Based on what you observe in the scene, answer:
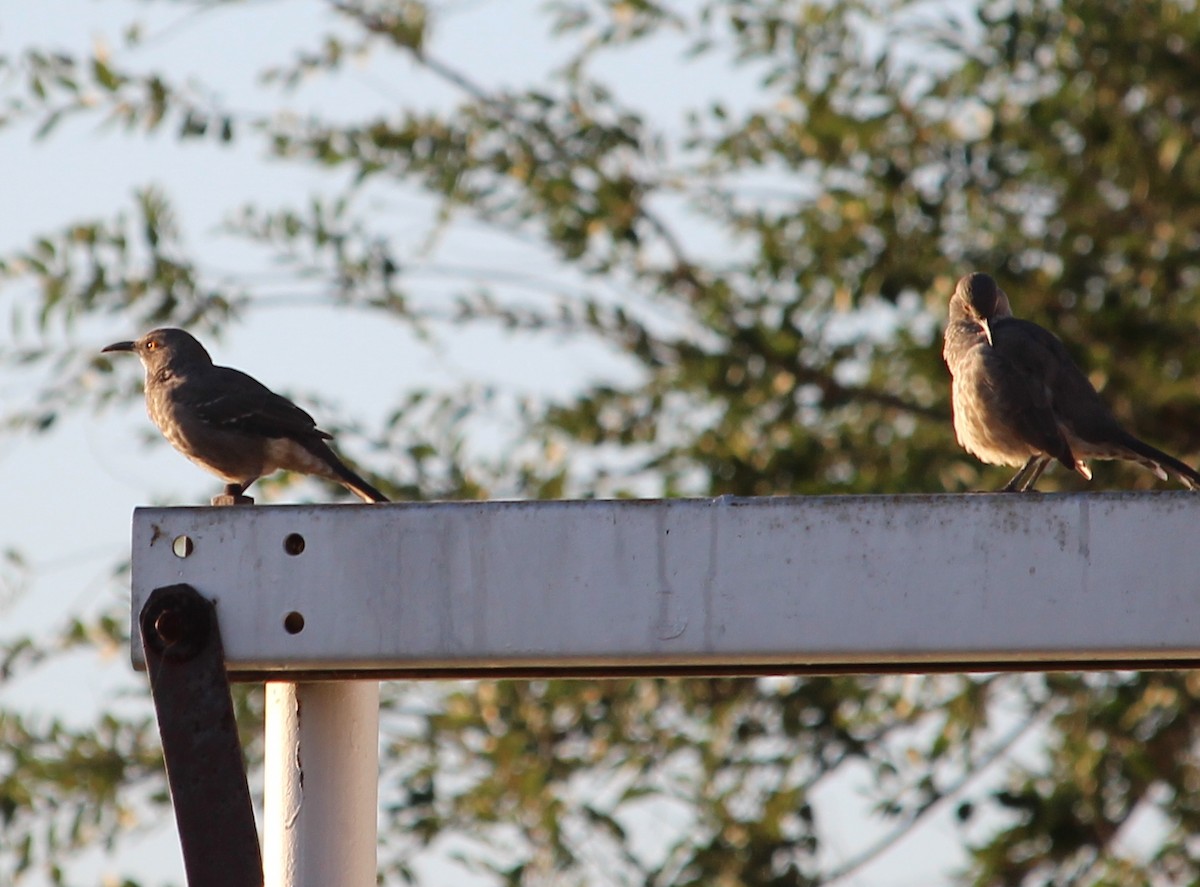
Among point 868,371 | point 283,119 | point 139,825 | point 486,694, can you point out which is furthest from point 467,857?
point 283,119

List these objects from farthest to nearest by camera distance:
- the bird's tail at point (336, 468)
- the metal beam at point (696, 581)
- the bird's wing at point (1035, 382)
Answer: the bird's tail at point (336, 468)
the bird's wing at point (1035, 382)
the metal beam at point (696, 581)

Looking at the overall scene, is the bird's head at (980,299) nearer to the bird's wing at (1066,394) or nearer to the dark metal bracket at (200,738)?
the bird's wing at (1066,394)

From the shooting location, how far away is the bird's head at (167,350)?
5.88 meters

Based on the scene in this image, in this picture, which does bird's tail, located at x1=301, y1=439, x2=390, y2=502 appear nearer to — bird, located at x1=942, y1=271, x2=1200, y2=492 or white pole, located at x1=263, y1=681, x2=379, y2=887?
bird, located at x1=942, y1=271, x2=1200, y2=492

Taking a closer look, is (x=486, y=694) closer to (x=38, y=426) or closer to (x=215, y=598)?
(x=38, y=426)

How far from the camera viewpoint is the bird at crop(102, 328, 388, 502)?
5398 millimetres

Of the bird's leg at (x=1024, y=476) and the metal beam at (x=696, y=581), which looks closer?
the metal beam at (x=696, y=581)

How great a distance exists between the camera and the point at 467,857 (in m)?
6.55

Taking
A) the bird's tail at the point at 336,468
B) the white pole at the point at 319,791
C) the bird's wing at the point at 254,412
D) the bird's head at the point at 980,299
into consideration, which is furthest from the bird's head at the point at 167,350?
the white pole at the point at 319,791

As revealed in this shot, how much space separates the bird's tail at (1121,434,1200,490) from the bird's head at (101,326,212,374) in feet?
8.84

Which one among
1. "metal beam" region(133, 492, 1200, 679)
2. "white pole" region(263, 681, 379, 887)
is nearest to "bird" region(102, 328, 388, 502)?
"white pole" region(263, 681, 379, 887)

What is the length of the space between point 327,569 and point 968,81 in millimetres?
5085

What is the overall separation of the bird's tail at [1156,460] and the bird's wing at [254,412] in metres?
2.14

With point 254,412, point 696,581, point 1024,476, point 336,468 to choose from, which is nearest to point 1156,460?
point 1024,476
